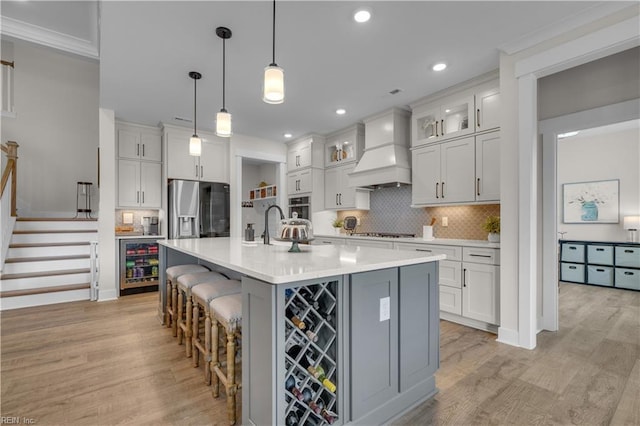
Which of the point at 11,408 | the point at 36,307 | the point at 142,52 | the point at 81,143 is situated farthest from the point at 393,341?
the point at 81,143

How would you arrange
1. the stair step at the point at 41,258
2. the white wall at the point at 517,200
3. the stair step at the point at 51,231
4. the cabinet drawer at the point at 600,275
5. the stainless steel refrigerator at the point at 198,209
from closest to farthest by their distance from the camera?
the white wall at the point at 517,200 < the stair step at the point at 41,258 < the stair step at the point at 51,231 < the stainless steel refrigerator at the point at 198,209 < the cabinet drawer at the point at 600,275

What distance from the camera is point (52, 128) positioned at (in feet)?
18.6

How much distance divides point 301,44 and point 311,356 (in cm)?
246

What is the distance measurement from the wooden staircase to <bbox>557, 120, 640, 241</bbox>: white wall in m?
7.28

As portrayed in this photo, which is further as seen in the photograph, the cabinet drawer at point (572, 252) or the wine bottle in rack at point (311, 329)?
the cabinet drawer at point (572, 252)

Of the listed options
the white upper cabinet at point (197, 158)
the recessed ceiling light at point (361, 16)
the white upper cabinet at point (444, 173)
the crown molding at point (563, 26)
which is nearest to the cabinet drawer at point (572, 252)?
the white upper cabinet at point (444, 173)

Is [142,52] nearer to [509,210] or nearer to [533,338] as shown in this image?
[509,210]

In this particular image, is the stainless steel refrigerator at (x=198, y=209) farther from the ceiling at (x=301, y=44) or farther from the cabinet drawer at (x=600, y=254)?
the cabinet drawer at (x=600, y=254)

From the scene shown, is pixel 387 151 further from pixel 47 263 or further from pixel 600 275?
pixel 47 263

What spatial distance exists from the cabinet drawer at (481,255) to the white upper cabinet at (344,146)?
7.78 ft

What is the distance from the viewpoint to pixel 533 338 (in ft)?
8.84

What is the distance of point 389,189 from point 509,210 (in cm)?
218

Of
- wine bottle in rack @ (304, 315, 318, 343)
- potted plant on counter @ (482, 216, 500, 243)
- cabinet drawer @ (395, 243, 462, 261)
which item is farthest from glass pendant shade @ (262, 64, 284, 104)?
potted plant on counter @ (482, 216, 500, 243)

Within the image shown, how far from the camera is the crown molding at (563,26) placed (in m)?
2.20
